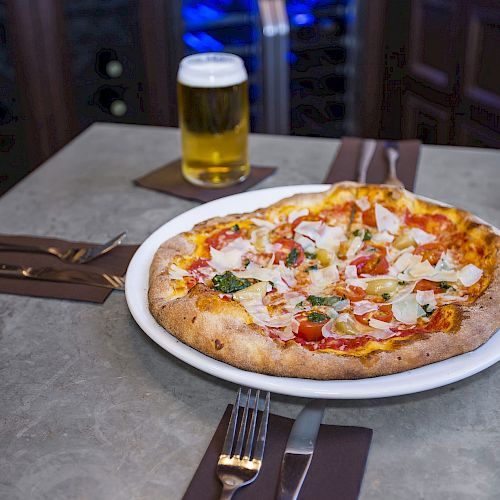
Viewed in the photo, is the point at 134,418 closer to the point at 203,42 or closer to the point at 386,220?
the point at 386,220

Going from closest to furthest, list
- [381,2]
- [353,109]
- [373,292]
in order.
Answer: [373,292] < [381,2] < [353,109]

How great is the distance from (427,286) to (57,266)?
703 millimetres

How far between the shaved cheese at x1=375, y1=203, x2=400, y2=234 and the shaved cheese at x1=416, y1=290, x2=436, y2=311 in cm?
27

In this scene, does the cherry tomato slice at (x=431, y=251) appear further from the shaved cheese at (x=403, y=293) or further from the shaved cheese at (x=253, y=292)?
the shaved cheese at (x=253, y=292)

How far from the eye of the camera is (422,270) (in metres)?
1.22

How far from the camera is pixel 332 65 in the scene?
3783 millimetres

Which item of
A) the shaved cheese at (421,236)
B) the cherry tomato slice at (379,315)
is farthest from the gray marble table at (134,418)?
the shaved cheese at (421,236)

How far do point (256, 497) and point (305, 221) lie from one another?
682 millimetres

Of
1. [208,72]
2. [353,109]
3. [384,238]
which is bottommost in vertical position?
[353,109]

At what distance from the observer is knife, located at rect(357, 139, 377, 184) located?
173 centimetres

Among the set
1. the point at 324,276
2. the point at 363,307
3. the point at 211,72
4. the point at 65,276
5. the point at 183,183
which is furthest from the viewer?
the point at 183,183

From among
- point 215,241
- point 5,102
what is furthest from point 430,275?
point 5,102

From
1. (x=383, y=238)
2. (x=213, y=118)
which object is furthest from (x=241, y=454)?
(x=213, y=118)

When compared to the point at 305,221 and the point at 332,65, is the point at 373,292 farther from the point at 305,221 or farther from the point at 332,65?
the point at 332,65
